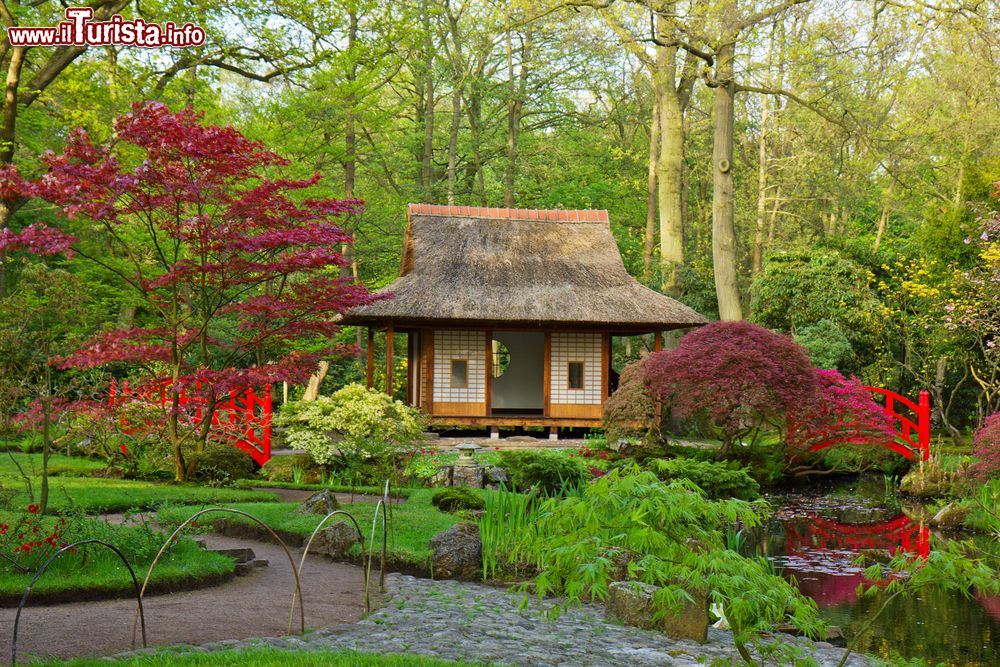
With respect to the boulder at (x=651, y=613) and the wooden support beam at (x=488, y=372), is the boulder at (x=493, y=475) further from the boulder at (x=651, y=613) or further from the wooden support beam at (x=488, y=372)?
the wooden support beam at (x=488, y=372)

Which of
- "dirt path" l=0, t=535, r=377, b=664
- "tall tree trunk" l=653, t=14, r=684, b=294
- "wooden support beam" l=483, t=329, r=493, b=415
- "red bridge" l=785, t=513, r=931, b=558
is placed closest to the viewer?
"dirt path" l=0, t=535, r=377, b=664

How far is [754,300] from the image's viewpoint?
25.3 metres

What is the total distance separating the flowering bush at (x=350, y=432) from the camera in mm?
14375

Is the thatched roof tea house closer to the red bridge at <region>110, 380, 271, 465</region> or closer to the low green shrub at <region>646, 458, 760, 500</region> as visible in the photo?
the red bridge at <region>110, 380, 271, 465</region>

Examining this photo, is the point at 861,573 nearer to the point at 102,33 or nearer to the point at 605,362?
the point at 605,362

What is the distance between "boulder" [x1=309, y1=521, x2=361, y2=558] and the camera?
935cm

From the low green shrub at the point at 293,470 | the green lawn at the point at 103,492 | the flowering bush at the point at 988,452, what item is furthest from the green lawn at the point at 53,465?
the flowering bush at the point at 988,452

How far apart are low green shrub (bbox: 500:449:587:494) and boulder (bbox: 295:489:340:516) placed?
116 inches

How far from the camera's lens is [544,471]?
1295 cm

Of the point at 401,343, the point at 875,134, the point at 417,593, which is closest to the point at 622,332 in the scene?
the point at 875,134

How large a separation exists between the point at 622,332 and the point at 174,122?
12621 mm

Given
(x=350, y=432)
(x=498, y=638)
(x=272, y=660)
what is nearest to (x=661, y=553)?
(x=498, y=638)

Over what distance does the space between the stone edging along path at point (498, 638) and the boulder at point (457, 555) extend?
1.80ft

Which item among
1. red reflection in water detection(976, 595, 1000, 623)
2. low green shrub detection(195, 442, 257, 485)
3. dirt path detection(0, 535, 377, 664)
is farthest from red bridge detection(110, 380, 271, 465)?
red reflection in water detection(976, 595, 1000, 623)
